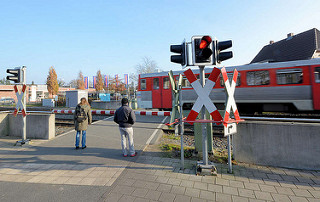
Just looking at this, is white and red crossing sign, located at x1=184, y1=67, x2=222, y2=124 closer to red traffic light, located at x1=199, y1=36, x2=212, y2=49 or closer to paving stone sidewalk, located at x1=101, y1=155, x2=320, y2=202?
red traffic light, located at x1=199, y1=36, x2=212, y2=49

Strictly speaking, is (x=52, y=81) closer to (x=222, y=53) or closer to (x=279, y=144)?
(x=222, y=53)

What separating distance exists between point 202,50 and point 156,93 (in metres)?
9.46

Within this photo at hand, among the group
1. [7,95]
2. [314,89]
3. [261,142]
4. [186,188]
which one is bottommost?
[186,188]

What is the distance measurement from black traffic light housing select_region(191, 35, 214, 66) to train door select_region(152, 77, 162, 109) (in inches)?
360

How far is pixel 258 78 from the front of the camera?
31.4 ft

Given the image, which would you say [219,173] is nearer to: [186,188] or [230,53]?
[186,188]

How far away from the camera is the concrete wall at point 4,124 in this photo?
693cm

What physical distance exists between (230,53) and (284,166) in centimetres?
286

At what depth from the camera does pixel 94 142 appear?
19.0ft

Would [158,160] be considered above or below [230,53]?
below

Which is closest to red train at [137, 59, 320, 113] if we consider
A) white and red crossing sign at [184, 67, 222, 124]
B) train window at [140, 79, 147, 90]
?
train window at [140, 79, 147, 90]

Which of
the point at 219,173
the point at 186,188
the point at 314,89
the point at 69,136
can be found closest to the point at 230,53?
the point at 219,173

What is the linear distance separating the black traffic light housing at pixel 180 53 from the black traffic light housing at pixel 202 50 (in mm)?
209

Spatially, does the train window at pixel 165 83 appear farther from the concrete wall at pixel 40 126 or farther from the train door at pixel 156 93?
the concrete wall at pixel 40 126
